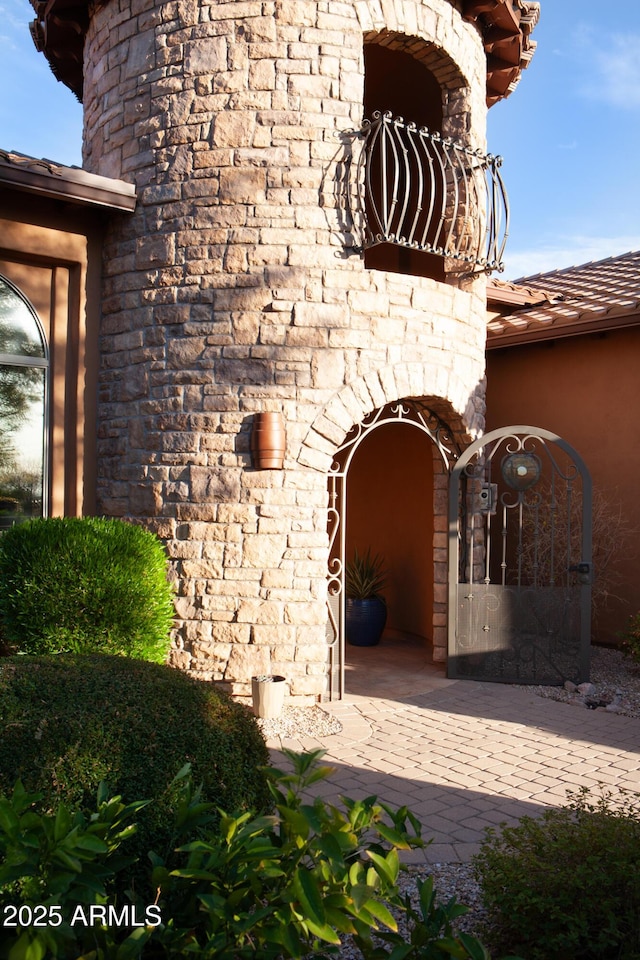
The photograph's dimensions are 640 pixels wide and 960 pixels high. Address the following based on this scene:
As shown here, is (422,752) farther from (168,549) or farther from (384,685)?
(168,549)

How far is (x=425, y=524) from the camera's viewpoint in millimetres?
8852

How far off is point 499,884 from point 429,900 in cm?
57

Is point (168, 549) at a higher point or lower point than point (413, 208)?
lower

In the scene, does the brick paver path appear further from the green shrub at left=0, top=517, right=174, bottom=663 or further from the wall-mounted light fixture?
the wall-mounted light fixture

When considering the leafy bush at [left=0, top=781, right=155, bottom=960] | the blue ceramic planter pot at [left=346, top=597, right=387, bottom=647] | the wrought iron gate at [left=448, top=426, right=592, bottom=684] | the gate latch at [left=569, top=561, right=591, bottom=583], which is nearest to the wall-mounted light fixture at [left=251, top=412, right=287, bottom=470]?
the wrought iron gate at [left=448, top=426, right=592, bottom=684]

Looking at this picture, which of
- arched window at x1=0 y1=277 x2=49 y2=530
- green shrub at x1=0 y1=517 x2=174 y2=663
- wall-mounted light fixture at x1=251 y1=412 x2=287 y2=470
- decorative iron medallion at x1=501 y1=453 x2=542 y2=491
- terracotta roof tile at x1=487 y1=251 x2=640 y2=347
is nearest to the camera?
green shrub at x1=0 y1=517 x2=174 y2=663

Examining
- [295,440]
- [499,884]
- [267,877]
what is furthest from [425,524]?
[267,877]

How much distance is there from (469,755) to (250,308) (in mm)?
3704

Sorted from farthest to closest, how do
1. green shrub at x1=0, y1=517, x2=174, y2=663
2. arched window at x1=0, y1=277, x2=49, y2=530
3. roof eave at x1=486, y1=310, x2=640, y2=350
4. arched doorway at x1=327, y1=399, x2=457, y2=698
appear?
1. roof eave at x1=486, y1=310, x2=640, y2=350
2. arched doorway at x1=327, y1=399, x2=457, y2=698
3. arched window at x1=0, y1=277, x2=49, y2=530
4. green shrub at x1=0, y1=517, x2=174, y2=663

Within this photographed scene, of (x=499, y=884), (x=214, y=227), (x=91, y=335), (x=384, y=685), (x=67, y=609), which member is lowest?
(x=384, y=685)

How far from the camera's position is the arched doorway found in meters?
7.52

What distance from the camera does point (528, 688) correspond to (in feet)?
22.2

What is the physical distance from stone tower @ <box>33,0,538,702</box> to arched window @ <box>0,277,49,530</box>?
0.68 m

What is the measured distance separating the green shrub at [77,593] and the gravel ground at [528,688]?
3.77 feet
